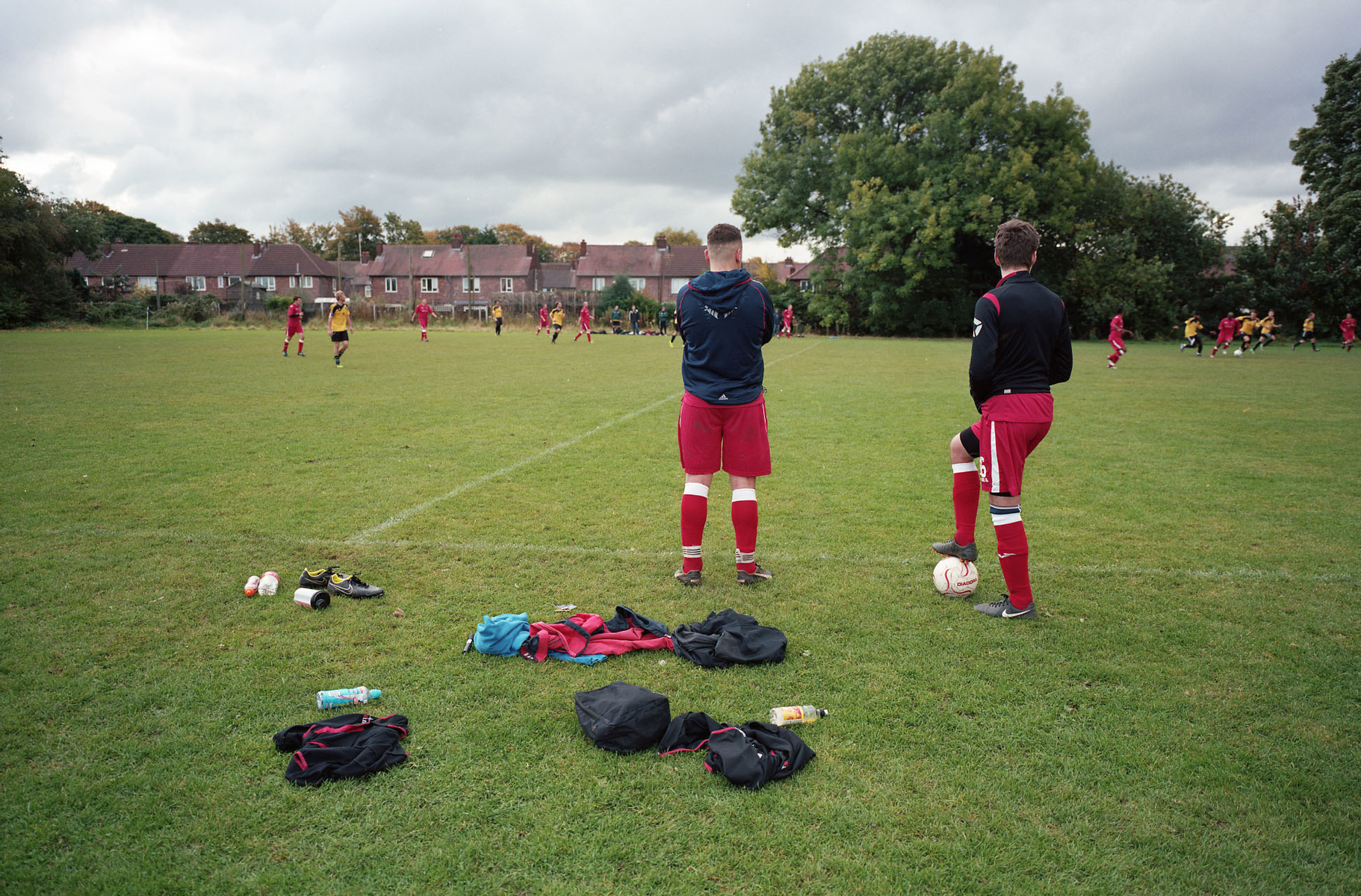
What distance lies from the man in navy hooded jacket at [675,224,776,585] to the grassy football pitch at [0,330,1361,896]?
1.46ft

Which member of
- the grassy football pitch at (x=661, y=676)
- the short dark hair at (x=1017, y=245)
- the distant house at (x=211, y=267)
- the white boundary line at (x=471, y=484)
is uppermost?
the distant house at (x=211, y=267)

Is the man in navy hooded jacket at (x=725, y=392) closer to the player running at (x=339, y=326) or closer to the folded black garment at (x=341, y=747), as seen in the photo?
the folded black garment at (x=341, y=747)

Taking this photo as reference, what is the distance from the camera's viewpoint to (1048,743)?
3291 millimetres

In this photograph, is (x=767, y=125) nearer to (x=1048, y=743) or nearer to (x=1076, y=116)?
(x=1076, y=116)

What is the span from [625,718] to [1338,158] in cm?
5848

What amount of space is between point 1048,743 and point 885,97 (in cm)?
4861

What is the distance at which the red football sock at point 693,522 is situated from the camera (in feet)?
16.8

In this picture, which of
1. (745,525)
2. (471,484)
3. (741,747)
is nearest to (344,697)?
(741,747)

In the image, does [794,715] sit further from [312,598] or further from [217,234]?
[217,234]

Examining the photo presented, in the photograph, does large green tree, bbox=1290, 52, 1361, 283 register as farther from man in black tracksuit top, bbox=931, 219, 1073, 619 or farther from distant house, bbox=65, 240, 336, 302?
distant house, bbox=65, 240, 336, 302

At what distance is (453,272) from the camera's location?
77062 mm

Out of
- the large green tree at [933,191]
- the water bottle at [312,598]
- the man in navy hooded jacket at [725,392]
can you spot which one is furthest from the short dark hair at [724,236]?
the large green tree at [933,191]

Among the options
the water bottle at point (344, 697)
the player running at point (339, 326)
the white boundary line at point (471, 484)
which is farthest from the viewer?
the player running at point (339, 326)

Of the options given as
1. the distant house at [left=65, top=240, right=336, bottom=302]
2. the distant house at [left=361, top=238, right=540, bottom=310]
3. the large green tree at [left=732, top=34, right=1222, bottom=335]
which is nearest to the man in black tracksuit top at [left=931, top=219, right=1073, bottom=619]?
the large green tree at [left=732, top=34, right=1222, bottom=335]
